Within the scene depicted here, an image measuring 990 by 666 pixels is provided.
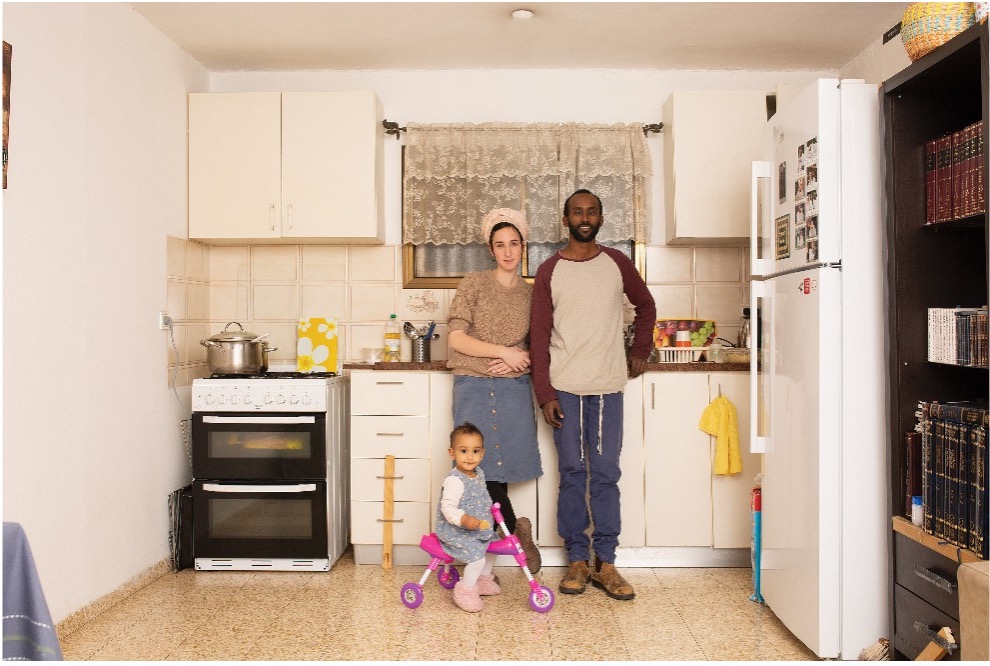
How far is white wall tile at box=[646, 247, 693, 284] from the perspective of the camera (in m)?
4.09

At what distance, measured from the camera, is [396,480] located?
3604mm

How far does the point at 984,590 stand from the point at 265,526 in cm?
275

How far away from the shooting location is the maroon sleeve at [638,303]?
11.0ft

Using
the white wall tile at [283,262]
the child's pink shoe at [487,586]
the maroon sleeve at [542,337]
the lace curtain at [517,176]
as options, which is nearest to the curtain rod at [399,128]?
the lace curtain at [517,176]

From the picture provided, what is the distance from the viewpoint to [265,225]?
3.87 meters

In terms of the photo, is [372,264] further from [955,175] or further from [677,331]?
[955,175]

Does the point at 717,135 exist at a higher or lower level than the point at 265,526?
higher

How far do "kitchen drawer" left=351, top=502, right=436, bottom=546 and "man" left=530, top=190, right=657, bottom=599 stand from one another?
638 millimetres

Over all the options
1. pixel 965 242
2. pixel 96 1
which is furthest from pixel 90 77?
pixel 965 242

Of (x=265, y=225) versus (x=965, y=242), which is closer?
(x=965, y=242)

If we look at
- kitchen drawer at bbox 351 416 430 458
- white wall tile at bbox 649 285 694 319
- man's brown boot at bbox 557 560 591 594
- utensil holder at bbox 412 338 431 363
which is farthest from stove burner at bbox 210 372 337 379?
white wall tile at bbox 649 285 694 319

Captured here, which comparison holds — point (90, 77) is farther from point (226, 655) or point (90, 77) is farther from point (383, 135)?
point (226, 655)

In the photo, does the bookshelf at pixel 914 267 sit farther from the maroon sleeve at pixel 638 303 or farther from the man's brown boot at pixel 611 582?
the maroon sleeve at pixel 638 303

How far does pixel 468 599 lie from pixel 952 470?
166cm
